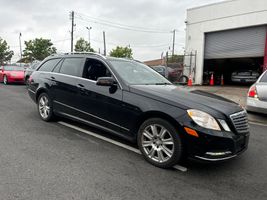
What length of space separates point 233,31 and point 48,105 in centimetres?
1359

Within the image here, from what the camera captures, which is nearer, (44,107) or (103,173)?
(103,173)

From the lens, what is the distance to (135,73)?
15.0ft

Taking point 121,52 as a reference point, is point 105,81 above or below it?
below

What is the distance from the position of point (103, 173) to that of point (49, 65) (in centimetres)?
368

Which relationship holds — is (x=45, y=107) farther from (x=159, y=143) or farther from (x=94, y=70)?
(x=159, y=143)

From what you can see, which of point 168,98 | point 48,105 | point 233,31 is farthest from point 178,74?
point 168,98

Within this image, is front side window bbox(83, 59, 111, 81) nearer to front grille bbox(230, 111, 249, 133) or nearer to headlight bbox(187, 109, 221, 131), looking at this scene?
headlight bbox(187, 109, 221, 131)

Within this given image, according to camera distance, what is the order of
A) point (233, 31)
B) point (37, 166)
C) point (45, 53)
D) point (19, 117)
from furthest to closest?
point (45, 53) < point (233, 31) < point (19, 117) < point (37, 166)

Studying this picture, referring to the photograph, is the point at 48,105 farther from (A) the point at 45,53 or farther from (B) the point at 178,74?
(A) the point at 45,53

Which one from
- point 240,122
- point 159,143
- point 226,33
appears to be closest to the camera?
point 240,122

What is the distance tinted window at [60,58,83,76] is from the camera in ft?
16.4

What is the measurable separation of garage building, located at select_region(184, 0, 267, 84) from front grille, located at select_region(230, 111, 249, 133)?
41.3 feet

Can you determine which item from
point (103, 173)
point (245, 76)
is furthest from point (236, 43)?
point (103, 173)

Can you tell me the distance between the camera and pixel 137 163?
3637mm
